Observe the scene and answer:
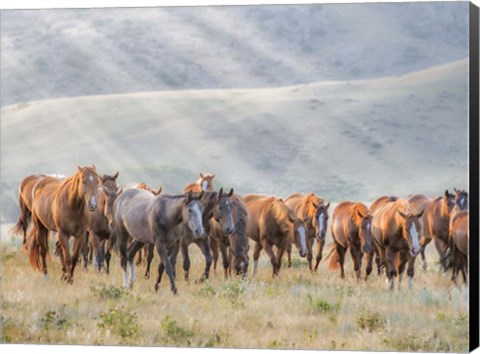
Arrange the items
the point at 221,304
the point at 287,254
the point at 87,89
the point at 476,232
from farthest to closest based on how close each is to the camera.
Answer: the point at 287,254 → the point at 87,89 → the point at 221,304 → the point at 476,232

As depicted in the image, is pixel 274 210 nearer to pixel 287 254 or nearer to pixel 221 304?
pixel 287 254

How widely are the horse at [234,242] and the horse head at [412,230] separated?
1.87 metres

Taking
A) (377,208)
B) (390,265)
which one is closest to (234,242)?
(377,208)

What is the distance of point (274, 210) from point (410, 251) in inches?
91.5

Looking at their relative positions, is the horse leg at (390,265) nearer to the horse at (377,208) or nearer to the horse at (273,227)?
the horse at (377,208)

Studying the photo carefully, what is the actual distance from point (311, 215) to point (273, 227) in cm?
64

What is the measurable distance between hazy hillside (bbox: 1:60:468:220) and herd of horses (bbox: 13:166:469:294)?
22cm

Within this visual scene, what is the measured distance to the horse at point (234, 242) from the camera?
50.4 ft

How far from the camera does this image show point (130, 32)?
1462 cm

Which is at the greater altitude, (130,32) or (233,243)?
(130,32)

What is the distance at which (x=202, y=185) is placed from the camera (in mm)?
15148

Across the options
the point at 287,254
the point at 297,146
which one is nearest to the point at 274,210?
the point at 287,254

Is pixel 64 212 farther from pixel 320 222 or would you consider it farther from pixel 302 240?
pixel 320 222

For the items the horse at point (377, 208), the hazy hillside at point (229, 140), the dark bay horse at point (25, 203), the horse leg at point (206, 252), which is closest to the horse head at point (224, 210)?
the hazy hillside at point (229, 140)
